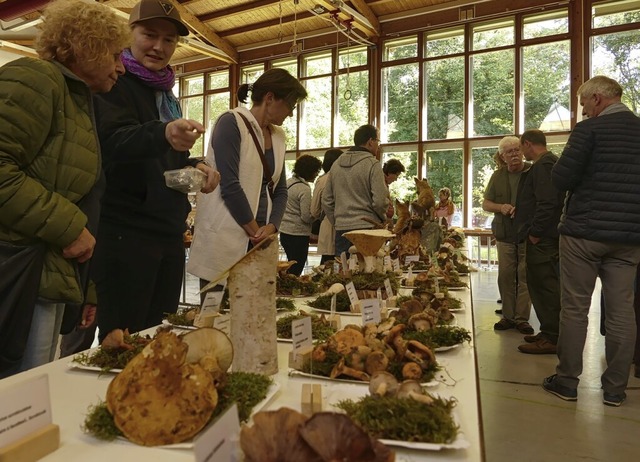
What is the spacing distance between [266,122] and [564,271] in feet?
6.15

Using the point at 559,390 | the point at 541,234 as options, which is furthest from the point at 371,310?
the point at 541,234

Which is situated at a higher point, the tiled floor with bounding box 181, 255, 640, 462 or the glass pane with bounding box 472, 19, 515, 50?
the glass pane with bounding box 472, 19, 515, 50

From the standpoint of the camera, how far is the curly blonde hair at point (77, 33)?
134cm

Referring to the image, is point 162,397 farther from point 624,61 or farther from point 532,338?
point 624,61

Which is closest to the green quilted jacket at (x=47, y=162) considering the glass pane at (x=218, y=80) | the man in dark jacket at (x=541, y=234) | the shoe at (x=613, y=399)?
the shoe at (x=613, y=399)

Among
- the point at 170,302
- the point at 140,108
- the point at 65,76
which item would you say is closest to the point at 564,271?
the point at 170,302

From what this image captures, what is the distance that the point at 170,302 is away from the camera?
6.39 feet

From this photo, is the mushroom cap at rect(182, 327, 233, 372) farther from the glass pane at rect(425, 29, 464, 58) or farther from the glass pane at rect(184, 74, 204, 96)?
the glass pane at rect(184, 74, 204, 96)

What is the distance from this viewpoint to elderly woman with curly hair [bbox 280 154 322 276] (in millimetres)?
4570

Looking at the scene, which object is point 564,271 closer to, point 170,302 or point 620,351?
point 620,351

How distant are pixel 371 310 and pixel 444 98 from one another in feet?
33.2

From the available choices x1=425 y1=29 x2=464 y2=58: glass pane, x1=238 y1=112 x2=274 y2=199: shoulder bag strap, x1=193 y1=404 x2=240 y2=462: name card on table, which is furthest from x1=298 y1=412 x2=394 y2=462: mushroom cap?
x1=425 y1=29 x2=464 y2=58: glass pane

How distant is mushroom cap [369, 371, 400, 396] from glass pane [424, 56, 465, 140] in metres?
10.4

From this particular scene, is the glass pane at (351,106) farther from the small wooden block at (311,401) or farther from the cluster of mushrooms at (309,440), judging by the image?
the cluster of mushrooms at (309,440)
